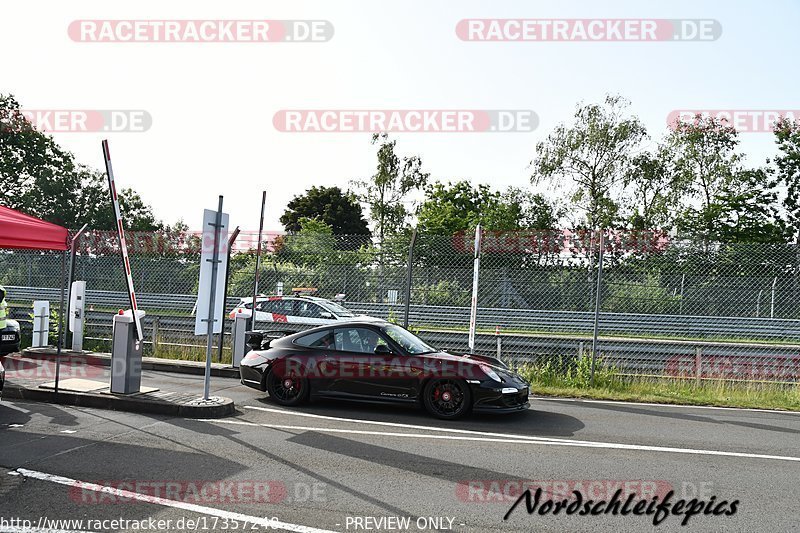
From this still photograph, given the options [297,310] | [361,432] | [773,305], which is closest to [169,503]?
[361,432]

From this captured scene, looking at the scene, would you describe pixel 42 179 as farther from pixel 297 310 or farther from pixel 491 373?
pixel 491 373

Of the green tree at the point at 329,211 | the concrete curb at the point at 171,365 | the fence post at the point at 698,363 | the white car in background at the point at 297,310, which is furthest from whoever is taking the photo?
the green tree at the point at 329,211

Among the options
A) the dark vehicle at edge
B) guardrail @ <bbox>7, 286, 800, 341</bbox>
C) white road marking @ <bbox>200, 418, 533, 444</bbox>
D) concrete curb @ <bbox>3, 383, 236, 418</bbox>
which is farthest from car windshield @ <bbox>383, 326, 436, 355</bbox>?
the dark vehicle at edge

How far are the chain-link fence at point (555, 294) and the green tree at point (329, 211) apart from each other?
1821 inches

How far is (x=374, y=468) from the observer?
266 inches

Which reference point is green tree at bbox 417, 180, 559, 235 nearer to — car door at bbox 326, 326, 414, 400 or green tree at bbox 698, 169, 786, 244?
green tree at bbox 698, 169, 786, 244

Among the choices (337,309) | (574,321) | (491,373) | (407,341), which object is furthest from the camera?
(337,309)

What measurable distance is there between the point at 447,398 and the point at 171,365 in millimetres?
6694

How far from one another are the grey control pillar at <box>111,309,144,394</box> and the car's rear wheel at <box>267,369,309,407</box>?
1.87m

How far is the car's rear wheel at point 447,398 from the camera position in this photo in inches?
368

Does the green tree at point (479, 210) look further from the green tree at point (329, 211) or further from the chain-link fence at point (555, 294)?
the chain-link fence at point (555, 294)

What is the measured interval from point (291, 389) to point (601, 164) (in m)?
34.9

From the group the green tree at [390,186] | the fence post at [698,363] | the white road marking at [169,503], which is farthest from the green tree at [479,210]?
the white road marking at [169,503]

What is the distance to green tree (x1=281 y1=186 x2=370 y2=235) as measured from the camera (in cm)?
6581
